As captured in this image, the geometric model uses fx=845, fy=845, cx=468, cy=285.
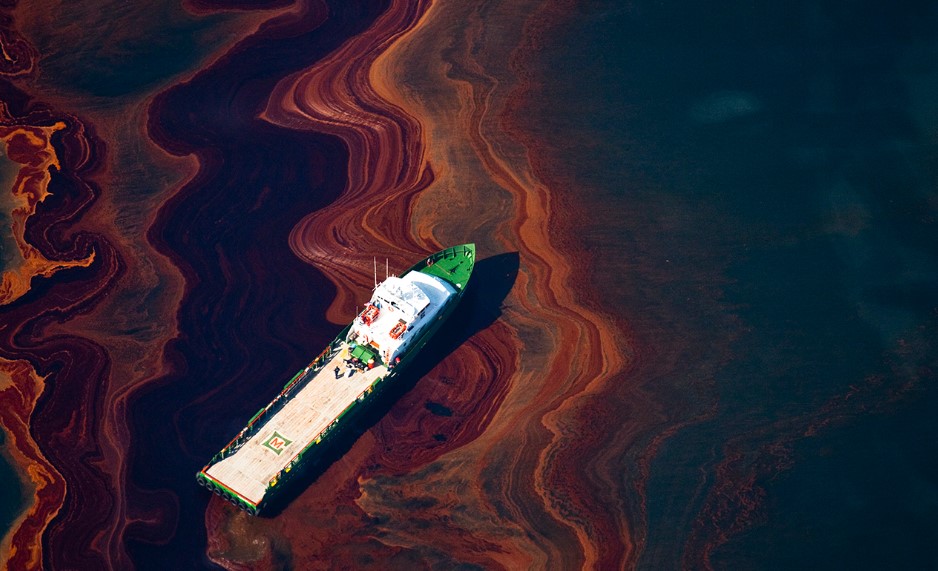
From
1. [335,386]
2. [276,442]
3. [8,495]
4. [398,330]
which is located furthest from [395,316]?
[8,495]

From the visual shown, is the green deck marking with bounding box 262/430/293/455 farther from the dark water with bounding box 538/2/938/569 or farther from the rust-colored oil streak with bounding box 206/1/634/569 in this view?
the dark water with bounding box 538/2/938/569

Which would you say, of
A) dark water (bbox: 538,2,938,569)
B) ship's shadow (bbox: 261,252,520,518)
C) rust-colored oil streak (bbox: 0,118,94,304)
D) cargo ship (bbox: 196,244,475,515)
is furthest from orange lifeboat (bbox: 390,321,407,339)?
rust-colored oil streak (bbox: 0,118,94,304)

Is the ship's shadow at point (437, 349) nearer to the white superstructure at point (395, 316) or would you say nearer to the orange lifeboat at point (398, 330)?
the white superstructure at point (395, 316)

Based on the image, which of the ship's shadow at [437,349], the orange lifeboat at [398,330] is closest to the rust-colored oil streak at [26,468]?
the ship's shadow at [437,349]

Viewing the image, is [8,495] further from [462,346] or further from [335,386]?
[462,346]

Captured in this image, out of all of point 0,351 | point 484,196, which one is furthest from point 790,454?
point 0,351

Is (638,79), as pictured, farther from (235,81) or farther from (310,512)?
(310,512)
